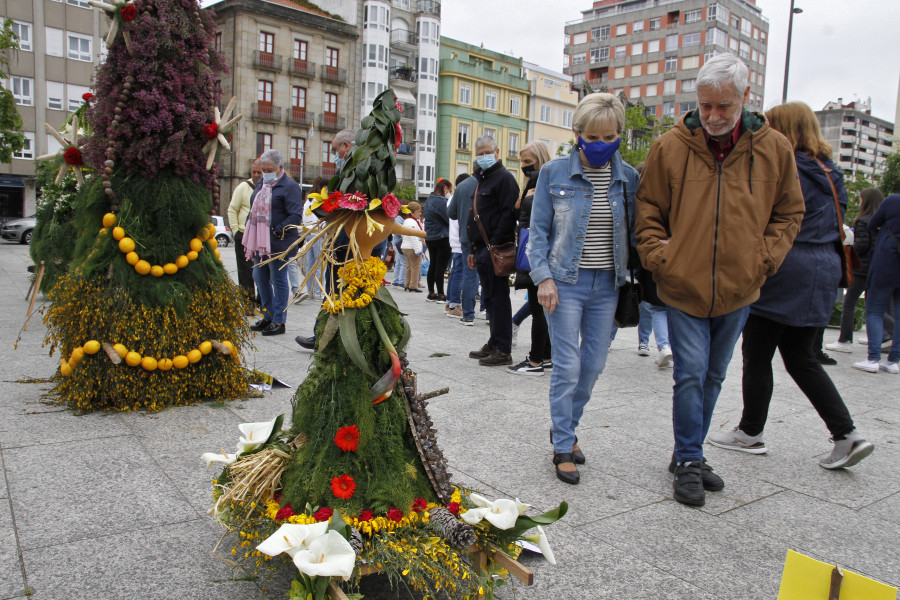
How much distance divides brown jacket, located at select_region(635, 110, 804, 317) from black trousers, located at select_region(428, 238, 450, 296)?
26.3 feet

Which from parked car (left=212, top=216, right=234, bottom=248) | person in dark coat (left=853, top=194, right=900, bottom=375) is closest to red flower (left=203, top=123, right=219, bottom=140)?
person in dark coat (left=853, top=194, right=900, bottom=375)

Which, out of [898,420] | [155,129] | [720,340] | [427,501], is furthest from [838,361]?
[155,129]

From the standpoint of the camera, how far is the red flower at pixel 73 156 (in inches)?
179

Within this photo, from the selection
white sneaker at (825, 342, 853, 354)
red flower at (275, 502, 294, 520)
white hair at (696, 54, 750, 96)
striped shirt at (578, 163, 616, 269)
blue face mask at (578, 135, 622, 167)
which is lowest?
white sneaker at (825, 342, 853, 354)

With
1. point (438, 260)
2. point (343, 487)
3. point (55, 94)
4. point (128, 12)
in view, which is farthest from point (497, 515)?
point (55, 94)

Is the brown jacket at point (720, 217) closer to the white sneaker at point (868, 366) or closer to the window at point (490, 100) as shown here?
the white sneaker at point (868, 366)

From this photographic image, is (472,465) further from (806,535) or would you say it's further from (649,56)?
(649,56)

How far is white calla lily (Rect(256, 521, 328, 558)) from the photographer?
1.98 metres

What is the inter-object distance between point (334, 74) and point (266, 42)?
15.9 ft

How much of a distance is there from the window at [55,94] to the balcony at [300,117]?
1255cm

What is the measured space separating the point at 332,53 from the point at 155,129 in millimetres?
44534

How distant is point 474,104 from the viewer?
54.8 m

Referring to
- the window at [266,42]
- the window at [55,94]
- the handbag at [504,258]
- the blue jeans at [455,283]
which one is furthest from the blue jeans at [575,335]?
the window at [266,42]

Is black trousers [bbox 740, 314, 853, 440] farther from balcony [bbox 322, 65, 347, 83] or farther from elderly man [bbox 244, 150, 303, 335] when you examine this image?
balcony [bbox 322, 65, 347, 83]
